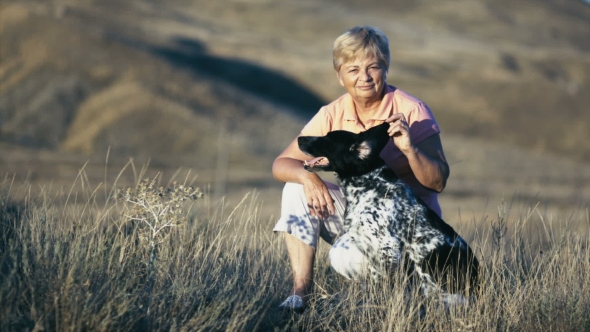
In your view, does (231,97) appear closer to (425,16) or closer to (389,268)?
(389,268)

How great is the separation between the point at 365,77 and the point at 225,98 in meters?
48.6

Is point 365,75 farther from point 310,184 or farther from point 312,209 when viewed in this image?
point 312,209

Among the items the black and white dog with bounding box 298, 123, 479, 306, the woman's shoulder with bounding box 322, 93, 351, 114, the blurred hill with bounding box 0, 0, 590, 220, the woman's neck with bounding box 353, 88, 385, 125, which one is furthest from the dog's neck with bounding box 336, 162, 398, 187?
the blurred hill with bounding box 0, 0, 590, 220

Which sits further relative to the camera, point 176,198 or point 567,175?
point 567,175

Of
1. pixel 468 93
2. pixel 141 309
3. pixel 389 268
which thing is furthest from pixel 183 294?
pixel 468 93

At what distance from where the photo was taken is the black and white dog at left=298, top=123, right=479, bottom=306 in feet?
15.7

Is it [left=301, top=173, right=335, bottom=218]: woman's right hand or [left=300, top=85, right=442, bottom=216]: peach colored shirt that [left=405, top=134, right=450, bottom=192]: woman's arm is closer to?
[left=300, top=85, right=442, bottom=216]: peach colored shirt

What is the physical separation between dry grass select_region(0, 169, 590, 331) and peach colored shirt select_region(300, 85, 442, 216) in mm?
762

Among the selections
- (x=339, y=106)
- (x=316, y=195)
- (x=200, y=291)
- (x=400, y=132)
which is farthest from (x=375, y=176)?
(x=200, y=291)

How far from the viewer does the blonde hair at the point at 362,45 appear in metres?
5.17

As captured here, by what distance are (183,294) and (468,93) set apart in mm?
66730

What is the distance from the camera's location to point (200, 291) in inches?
179

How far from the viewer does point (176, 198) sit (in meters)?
4.91

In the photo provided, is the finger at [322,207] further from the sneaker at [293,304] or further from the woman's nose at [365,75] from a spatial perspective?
the woman's nose at [365,75]
